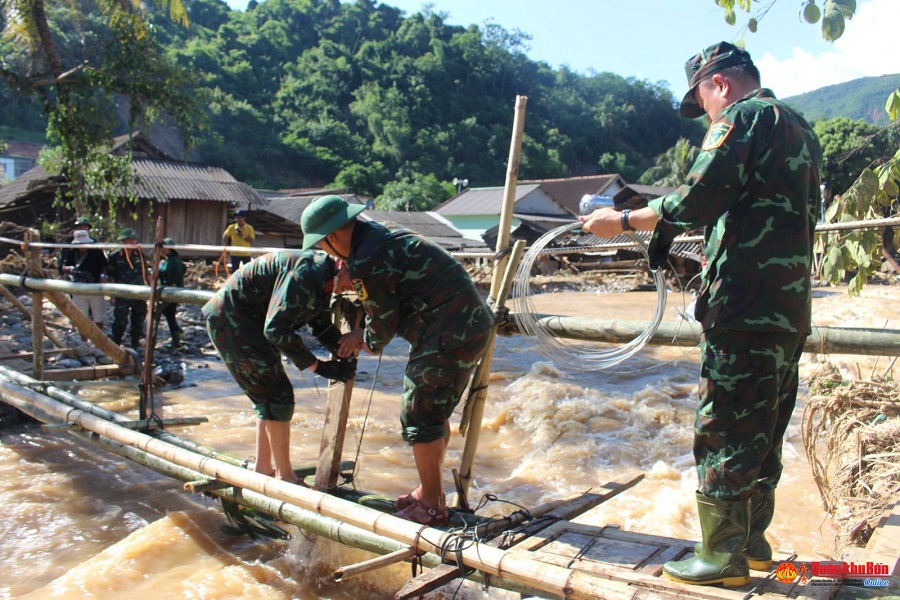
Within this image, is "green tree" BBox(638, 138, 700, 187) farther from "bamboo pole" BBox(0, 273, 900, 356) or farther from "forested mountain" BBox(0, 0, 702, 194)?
"bamboo pole" BBox(0, 273, 900, 356)

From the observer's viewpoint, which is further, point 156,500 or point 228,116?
point 228,116

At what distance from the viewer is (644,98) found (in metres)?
82.0

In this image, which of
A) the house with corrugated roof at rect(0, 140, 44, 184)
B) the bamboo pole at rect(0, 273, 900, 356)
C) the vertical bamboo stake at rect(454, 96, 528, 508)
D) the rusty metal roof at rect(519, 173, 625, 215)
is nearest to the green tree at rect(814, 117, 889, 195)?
the rusty metal roof at rect(519, 173, 625, 215)

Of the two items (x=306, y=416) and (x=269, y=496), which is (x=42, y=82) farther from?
(x=269, y=496)

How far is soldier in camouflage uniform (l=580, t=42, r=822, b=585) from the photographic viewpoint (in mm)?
2094

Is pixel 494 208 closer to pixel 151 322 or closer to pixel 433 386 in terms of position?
pixel 151 322

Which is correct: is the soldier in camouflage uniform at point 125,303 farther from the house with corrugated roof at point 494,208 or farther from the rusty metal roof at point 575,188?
the rusty metal roof at point 575,188

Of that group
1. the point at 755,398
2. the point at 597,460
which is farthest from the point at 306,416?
the point at 755,398

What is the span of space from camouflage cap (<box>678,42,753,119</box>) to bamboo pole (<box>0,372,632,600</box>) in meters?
1.58

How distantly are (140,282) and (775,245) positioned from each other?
968 centimetres

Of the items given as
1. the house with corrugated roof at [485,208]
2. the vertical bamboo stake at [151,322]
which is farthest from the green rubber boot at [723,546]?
the house with corrugated roof at [485,208]

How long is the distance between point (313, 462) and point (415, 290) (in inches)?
129

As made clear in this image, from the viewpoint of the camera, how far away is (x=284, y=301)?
318 centimetres

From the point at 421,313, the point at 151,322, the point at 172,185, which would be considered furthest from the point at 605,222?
the point at 172,185
